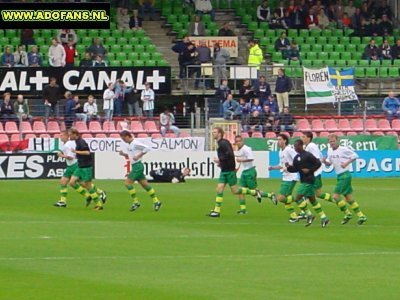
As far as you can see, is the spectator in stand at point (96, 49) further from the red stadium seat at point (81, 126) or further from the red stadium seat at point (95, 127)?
the red stadium seat at point (81, 126)

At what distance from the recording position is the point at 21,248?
22.0m

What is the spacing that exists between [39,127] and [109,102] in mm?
2692

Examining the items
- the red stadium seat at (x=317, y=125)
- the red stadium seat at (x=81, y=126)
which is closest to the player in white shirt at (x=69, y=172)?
the red stadium seat at (x=81, y=126)

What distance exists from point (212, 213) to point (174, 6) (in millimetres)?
26972

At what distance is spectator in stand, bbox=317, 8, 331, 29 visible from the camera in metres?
56.2

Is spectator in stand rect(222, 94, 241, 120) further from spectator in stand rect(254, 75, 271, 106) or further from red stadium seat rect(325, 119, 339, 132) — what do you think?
red stadium seat rect(325, 119, 339, 132)

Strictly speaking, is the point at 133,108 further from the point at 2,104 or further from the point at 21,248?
the point at 21,248

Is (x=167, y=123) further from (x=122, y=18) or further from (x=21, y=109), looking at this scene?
(x=122, y=18)

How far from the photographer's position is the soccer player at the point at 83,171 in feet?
104

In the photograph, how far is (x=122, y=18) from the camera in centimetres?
5334

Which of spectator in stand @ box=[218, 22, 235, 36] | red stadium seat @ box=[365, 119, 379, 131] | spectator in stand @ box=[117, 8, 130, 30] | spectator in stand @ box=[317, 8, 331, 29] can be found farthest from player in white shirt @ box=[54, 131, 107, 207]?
spectator in stand @ box=[317, 8, 331, 29]

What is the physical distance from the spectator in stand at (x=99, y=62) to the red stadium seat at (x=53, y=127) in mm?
3037

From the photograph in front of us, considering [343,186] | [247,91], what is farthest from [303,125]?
[343,186]

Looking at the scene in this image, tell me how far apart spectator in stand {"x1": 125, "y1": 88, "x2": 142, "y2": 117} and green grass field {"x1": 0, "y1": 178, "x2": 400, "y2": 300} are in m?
13.4
